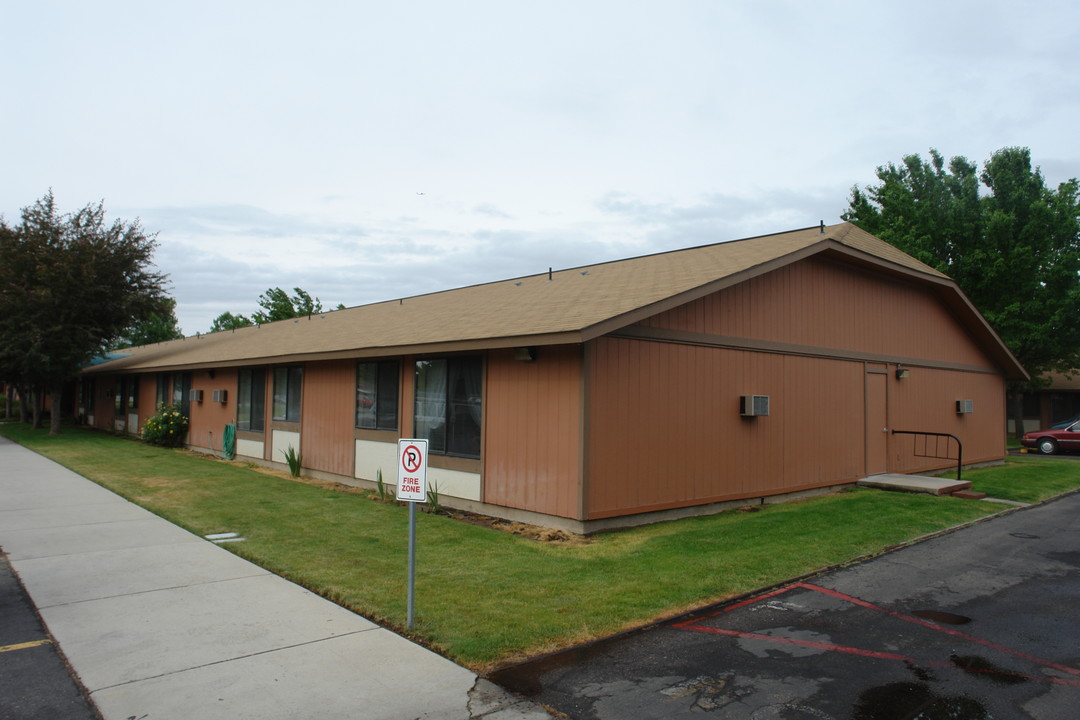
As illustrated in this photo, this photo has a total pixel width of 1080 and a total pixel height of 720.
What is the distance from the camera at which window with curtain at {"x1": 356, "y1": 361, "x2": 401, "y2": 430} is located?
1282 cm

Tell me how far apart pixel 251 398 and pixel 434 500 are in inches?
360

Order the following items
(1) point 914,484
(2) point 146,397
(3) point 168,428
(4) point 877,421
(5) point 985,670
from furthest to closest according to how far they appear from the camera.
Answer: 1. (2) point 146,397
2. (3) point 168,428
3. (4) point 877,421
4. (1) point 914,484
5. (5) point 985,670

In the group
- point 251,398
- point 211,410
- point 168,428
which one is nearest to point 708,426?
point 251,398

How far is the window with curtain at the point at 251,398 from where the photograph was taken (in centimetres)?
1770

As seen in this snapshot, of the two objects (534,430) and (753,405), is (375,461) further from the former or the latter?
(753,405)

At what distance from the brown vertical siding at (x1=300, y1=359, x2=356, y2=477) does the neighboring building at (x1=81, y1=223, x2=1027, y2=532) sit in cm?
5

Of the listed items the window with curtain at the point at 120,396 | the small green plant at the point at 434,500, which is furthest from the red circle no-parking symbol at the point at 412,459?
the window with curtain at the point at 120,396

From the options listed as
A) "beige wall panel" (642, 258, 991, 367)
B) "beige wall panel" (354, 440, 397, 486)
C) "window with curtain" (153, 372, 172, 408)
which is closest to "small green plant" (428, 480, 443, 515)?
"beige wall panel" (354, 440, 397, 486)

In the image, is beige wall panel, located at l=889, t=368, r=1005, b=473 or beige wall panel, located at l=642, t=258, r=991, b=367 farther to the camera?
beige wall panel, located at l=889, t=368, r=1005, b=473

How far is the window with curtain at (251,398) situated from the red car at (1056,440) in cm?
2568

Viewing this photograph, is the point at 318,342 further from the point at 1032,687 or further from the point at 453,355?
the point at 1032,687

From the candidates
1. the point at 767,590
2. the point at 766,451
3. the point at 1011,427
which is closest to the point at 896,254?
the point at 766,451

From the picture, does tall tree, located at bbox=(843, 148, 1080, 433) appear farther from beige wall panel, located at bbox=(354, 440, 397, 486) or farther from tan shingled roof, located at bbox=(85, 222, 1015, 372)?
beige wall panel, located at bbox=(354, 440, 397, 486)

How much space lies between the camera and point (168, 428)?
70.7 ft
